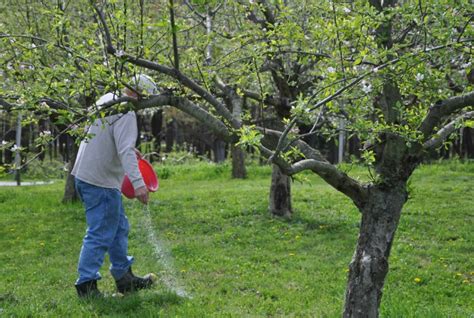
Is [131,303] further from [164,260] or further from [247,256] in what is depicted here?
[247,256]

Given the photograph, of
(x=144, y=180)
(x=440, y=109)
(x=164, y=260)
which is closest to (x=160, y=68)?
(x=440, y=109)

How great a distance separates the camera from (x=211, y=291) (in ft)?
16.7

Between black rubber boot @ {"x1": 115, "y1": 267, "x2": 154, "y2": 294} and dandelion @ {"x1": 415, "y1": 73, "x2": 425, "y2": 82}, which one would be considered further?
black rubber boot @ {"x1": 115, "y1": 267, "x2": 154, "y2": 294}

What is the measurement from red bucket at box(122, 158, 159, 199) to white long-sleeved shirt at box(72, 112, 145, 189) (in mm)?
204

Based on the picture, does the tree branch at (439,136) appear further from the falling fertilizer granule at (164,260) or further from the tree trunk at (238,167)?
the tree trunk at (238,167)

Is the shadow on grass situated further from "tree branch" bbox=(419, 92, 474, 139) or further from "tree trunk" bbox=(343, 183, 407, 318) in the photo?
"tree branch" bbox=(419, 92, 474, 139)

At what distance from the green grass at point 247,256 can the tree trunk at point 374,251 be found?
27cm

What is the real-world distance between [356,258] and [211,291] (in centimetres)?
192

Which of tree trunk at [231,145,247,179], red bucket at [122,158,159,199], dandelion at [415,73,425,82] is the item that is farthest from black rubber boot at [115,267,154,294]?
tree trunk at [231,145,247,179]

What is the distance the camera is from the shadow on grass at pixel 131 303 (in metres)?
4.47

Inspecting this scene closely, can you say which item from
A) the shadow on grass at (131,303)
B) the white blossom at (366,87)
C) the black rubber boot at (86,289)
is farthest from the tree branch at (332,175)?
the black rubber boot at (86,289)

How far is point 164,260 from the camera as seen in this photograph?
6.39m

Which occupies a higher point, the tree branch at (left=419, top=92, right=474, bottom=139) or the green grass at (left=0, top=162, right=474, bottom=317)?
the tree branch at (left=419, top=92, right=474, bottom=139)

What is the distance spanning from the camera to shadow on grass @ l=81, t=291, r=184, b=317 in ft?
14.7
